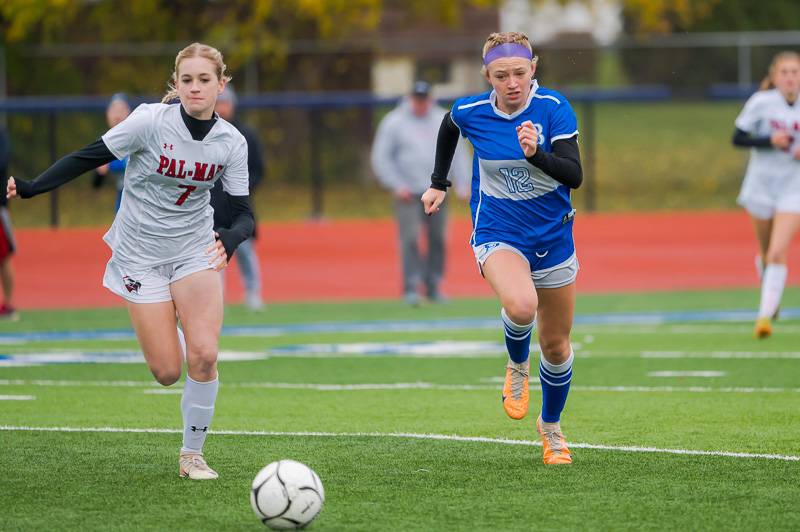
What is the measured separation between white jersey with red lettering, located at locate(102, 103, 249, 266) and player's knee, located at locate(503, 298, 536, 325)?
4.87 ft

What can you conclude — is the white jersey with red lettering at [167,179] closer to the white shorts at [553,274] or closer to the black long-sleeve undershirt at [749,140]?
the white shorts at [553,274]

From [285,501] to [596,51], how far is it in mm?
30058

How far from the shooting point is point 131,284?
7609 millimetres

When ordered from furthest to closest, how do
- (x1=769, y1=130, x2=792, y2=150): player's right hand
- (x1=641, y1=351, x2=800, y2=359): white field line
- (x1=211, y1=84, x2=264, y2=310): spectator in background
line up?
1. (x1=769, y1=130, x2=792, y2=150): player's right hand
2. (x1=211, y1=84, x2=264, y2=310): spectator in background
3. (x1=641, y1=351, x2=800, y2=359): white field line

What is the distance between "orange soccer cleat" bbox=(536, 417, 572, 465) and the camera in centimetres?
783

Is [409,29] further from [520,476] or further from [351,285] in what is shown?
[520,476]

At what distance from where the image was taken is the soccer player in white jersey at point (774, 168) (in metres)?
13.4

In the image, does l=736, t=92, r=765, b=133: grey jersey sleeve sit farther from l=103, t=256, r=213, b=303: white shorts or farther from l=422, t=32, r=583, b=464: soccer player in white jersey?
l=103, t=256, r=213, b=303: white shorts

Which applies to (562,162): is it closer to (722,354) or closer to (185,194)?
(185,194)

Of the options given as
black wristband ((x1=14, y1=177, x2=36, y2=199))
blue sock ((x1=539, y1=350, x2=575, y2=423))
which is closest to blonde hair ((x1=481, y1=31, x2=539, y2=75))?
blue sock ((x1=539, y1=350, x2=575, y2=423))

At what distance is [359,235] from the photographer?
27.0 meters

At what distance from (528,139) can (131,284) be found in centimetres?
214

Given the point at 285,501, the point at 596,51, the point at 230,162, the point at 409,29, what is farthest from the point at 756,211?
the point at 409,29

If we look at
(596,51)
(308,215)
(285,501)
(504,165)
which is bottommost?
(308,215)
